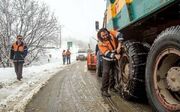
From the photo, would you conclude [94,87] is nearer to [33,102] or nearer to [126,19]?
[33,102]

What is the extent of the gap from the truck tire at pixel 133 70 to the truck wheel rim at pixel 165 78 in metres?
1.07

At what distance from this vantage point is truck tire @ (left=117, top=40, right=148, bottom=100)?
255 inches

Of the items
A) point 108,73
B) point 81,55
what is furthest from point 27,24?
point 108,73

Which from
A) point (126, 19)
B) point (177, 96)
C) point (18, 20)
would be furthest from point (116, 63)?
point (18, 20)

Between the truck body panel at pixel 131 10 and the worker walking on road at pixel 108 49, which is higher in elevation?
the truck body panel at pixel 131 10

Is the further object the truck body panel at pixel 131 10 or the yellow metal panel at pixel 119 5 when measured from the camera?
the yellow metal panel at pixel 119 5

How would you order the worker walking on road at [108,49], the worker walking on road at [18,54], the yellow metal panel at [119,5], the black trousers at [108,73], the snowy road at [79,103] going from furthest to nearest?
1. the worker walking on road at [18,54]
2. the black trousers at [108,73]
3. the worker walking on road at [108,49]
4. the yellow metal panel at [119,5]
5. the snowy road at [79,103]

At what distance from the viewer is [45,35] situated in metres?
33.3

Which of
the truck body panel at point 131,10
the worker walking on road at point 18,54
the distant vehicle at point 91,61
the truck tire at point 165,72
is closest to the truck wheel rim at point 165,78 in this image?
the truck tire at point 165,72

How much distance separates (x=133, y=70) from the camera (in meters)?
6.50

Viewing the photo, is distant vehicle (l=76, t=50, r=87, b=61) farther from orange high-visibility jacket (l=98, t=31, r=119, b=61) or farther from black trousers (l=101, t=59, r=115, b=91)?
orange high-visibility jacket (l=98, t=31, r=119, b=61)

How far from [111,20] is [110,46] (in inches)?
37.4

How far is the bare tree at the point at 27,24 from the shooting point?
99.7 ft

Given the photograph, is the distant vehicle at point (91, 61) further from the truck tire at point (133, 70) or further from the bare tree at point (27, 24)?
the bare tree at point (27, 24)
